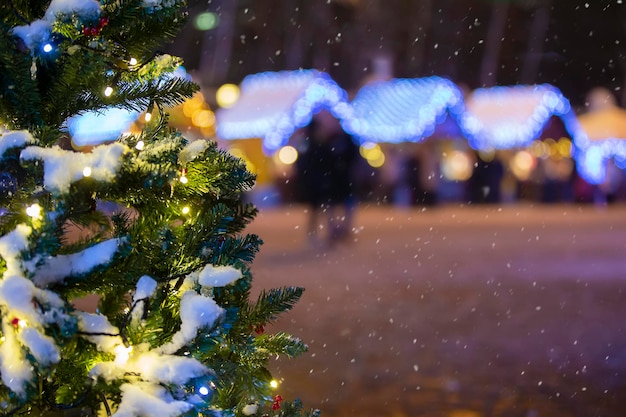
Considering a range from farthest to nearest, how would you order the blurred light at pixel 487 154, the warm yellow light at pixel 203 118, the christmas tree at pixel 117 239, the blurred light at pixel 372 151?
the blurred light at pixel 372 151 < the blurred light at pixel 487 154 < the warm yellow light at pixel 203 118 < the christmas tree at pixel 117 239

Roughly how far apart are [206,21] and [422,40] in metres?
8.79

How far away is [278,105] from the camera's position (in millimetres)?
23188

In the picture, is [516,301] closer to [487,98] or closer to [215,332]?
[215,332]

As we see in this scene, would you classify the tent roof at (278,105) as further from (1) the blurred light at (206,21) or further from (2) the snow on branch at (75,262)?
(2) the snow on branch at (75,262)

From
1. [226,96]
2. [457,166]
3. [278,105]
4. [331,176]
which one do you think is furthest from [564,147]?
[331,176]

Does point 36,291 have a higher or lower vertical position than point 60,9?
lower

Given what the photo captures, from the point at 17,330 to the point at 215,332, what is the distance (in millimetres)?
452

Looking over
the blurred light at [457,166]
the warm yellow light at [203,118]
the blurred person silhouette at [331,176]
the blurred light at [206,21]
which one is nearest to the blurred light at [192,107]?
the warm yellow light at [203,118]

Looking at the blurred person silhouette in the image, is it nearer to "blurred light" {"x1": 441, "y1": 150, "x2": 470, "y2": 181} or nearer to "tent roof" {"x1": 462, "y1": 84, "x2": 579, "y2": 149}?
"tent roof" {"x1": 462, "y1": 84, "x2": 579, "y2": 149}

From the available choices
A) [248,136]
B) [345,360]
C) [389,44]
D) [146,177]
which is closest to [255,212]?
[146,177]

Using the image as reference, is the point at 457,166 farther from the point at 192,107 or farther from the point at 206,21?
the point at 206,21

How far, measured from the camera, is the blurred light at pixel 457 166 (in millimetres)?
26172

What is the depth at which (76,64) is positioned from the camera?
7.32ft

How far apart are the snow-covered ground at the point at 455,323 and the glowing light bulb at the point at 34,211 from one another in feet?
10.8
